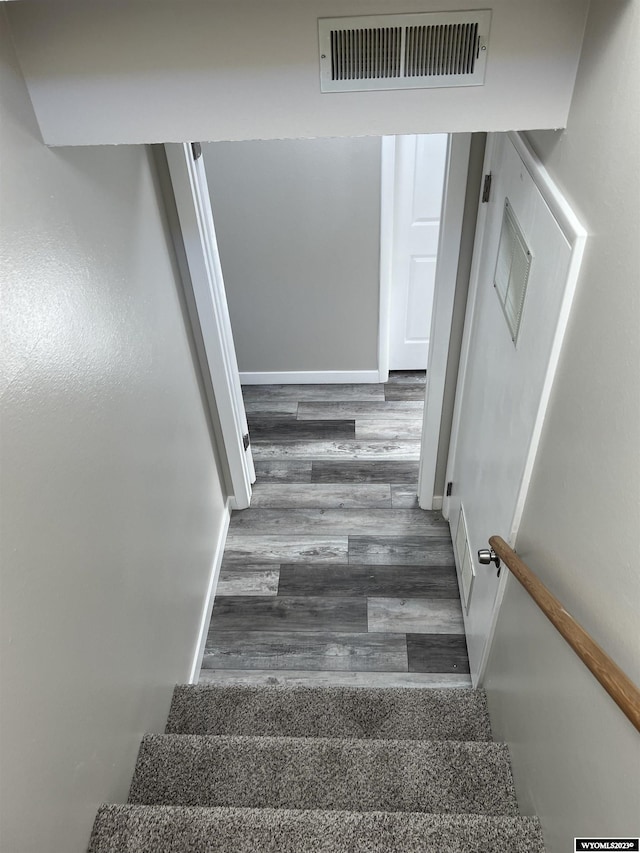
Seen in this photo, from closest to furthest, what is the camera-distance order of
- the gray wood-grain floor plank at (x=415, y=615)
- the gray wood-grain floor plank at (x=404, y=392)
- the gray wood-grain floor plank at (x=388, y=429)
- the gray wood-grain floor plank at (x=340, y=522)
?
1. the gray wood-grain floor plank at (x=415, y=615)
2. the gray wood-grain floor plank at (x=340, y=522)
3. the gray wood-grain floor plank at (x=388, y=429)
4. the gray wood-grain floor plank at (x=404, y=392)

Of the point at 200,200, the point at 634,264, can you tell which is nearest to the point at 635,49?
the point at 634,264

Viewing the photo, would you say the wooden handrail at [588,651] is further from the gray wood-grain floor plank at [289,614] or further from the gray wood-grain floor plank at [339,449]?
the gray wood-grain floor plank at [339,449]

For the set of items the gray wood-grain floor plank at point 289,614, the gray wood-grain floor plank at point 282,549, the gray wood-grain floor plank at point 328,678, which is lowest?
the gray wood-grain floor plank at point 328,678

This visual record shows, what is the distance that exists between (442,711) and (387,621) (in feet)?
1.92

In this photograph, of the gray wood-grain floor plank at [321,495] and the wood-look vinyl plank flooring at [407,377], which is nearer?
the gray wood-grain floor plank at [321,495]

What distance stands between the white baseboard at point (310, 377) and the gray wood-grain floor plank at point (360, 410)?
0.61 ft

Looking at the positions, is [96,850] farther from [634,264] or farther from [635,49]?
[635,49]

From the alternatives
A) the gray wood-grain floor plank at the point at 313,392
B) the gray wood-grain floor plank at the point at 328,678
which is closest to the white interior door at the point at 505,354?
the gray wood-grain floor plank at the point at 328,678

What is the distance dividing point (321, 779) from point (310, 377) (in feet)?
8.51

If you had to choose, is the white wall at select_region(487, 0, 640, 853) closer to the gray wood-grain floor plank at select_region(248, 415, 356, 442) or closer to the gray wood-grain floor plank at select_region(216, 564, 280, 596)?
the gray wood-grain floor plank at select_region(216, 564, 280, 596)

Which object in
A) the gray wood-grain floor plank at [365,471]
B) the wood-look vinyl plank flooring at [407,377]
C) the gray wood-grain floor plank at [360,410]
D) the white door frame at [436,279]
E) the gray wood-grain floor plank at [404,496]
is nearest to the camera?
the white door frame at [436,279]

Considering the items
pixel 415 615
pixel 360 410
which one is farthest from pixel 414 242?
pixel 415 615

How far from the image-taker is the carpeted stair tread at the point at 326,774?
73.5 inches

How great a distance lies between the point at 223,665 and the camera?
269 centimetres
